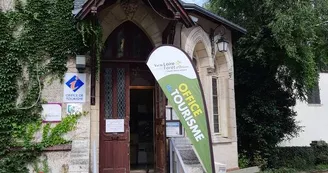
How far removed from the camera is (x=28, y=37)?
8.24 metres

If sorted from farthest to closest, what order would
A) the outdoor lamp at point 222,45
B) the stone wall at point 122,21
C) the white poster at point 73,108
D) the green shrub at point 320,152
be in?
the green shrub at point 320,152 < the outdoor lamp at point 222,45 < the stone wall at point 122,21 < the white poster at point 73,108

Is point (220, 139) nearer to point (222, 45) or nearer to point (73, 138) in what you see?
point (222, 45)

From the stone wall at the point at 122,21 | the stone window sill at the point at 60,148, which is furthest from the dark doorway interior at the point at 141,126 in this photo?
the stone window sill at the point at 60,148

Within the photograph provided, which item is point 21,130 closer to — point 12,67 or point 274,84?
point 12,67

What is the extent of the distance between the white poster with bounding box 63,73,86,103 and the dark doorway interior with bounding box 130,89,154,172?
11.7 feet

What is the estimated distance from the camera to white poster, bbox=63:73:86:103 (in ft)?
27.7

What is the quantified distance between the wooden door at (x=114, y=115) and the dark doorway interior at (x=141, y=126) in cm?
296

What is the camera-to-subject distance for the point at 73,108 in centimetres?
841

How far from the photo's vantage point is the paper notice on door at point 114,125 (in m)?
8.74

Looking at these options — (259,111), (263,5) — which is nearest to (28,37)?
(263,5)

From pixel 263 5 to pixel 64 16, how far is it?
23.3 feet

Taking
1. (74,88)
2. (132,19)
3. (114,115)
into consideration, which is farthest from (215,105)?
(74,88)

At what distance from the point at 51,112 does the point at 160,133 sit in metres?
2.69

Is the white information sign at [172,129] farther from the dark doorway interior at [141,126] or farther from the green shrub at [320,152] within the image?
the green shrub at [320,152]
